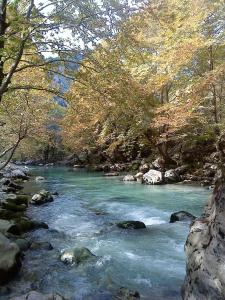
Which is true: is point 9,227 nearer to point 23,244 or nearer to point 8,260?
point 23,244

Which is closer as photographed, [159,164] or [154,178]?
[154,178]

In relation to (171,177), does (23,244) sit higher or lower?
lower

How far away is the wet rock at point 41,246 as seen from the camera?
9.20 m

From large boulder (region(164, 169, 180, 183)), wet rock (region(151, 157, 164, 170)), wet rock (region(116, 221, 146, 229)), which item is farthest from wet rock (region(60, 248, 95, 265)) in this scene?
wet rock (region(151, 157, 164, 170))

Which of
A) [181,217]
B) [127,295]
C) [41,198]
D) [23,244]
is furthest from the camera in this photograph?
[41,198]

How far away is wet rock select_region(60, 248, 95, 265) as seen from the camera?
8.12 meters

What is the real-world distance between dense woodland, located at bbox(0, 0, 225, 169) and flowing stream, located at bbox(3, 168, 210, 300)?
3.32m

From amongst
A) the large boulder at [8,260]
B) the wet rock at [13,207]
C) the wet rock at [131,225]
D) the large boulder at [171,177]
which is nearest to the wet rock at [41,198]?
the wet rock at [13,207]

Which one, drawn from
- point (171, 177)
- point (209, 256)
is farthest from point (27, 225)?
point (171, 177)

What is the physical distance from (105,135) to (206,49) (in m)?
14.0

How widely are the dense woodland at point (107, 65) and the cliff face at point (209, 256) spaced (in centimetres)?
344

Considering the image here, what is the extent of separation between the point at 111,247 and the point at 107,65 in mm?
5050

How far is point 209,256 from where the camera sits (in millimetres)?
4551

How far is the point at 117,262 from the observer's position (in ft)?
26.9
